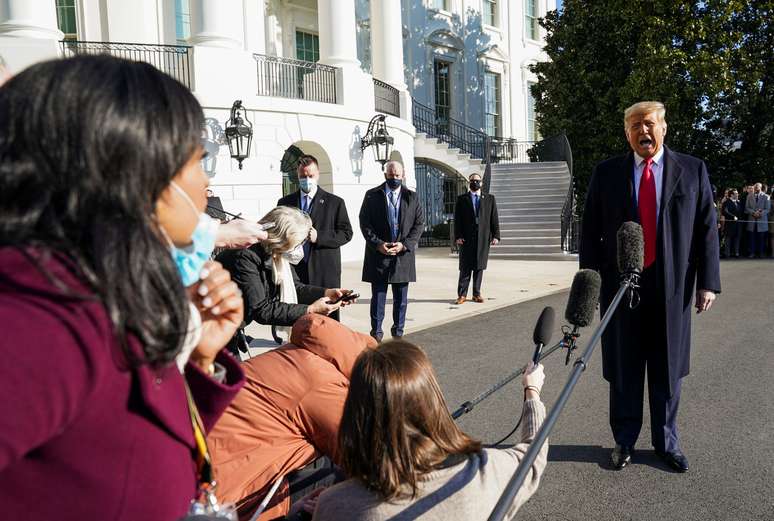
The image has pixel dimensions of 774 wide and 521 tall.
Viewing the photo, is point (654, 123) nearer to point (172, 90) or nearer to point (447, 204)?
point (172, 90)

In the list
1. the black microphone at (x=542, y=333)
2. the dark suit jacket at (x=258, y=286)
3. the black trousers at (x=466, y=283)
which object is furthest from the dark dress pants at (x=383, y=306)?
the black microphone at (x=542, y=333)

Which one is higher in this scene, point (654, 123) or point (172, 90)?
point (654, 123)

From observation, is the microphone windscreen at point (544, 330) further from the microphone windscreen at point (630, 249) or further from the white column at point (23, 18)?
the white column at point (23, 18)

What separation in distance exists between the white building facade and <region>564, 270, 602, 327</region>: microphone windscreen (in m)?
12.7

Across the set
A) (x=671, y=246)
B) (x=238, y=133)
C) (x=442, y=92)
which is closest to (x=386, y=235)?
(x=671, y=246)

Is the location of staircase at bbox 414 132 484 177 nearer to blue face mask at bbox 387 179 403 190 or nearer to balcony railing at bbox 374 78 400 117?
balcony railing at bbox 374 78 400 117

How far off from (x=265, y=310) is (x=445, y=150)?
2053 cm

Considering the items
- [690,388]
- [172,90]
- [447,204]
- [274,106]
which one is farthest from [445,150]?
[172,90]

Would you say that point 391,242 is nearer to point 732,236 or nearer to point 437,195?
point 732,236

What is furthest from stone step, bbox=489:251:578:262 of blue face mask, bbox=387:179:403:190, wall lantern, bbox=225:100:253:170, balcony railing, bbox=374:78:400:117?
blue face mask, bbox=387:179:403:190

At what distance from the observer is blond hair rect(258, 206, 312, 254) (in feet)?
14.8

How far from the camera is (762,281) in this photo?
13.0 metres

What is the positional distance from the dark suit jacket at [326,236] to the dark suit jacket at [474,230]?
3.72 metres

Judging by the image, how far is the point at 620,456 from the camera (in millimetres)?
4129
